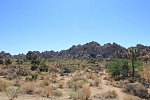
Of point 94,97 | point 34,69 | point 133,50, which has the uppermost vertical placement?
point 133,50

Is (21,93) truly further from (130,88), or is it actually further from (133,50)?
(133,50)

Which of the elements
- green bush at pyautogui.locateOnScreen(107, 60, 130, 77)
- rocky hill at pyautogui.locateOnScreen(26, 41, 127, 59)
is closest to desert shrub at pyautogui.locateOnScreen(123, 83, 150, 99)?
green bush at pyautogui.locateOnScreen(107, 60, 130, 77)

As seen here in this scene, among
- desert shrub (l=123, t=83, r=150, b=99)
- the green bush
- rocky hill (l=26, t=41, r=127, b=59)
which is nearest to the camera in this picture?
desert shrub (l=123, t=83, r=150, b=99)

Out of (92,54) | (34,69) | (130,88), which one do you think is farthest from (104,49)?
(130,88)

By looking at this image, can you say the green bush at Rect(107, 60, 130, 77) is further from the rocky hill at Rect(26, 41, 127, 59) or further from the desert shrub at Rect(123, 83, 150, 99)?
the rocky hill at Rect(26, 41, 127, 59)

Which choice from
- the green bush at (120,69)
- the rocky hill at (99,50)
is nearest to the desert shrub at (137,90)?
the green bush at (120,69)

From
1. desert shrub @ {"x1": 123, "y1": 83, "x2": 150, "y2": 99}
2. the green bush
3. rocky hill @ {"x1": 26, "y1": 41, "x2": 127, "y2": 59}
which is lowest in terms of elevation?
desert shrub @ {"x1": 123, "y1": 83, "x2": 150, "y2": 99}

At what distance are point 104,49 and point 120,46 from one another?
11680 millimetres

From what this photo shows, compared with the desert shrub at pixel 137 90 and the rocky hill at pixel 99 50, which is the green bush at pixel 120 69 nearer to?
the desert shrub at pixel 137 90

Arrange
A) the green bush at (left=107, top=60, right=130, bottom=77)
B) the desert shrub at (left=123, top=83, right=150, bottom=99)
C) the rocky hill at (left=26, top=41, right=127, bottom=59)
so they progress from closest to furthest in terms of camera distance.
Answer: the desert shrub at (left=123, top=83, right=150, bottom=99), the green bush at (left=107, top=60, right=130, bottom=77), the rocky hill at (left=26, top=41, right=127, bottom=59)

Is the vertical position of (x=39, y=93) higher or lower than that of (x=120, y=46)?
lower

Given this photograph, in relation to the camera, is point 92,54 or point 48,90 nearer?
point 48,90

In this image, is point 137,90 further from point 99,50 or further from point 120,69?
point 99,50

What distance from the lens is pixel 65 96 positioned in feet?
46.2
